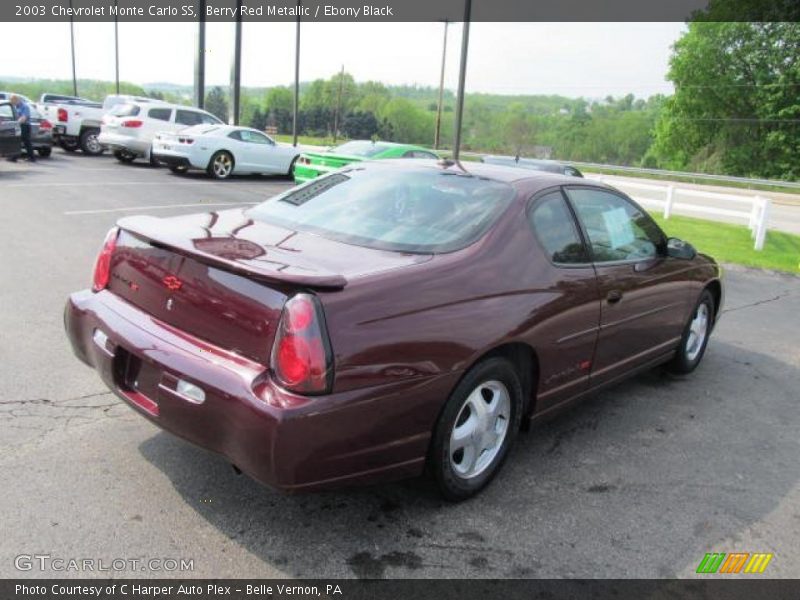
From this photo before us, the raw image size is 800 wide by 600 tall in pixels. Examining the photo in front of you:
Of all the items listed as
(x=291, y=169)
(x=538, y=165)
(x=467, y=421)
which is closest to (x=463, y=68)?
(x=291, y=169)

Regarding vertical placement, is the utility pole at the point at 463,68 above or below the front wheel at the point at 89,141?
above

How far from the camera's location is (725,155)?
6128cm

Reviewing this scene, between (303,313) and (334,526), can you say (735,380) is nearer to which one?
(334,526)

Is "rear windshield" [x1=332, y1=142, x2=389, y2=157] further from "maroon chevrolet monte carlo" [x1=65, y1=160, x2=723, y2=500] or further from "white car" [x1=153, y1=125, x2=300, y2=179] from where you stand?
"maroon chevrolet monte carlo" [x1=65, y1=160, x2=723, y2=500]

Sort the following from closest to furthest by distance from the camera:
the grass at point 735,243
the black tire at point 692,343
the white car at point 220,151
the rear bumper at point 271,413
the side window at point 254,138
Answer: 1. the rear bumper at point 271,413
2. the black tire at point 692,343
3. the grass at point 735,243
4. the white car at point 220,151
5. the side window at point 254,138

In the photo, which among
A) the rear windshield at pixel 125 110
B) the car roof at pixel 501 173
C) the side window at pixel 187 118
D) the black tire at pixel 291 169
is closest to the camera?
the car roof at pixel 501 173

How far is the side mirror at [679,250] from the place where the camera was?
15.5ft

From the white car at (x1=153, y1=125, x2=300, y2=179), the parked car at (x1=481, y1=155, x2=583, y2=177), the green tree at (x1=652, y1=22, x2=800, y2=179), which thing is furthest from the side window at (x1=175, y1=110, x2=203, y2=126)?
the green tree at (x1=652, y1=22, x2=800, y2=179)

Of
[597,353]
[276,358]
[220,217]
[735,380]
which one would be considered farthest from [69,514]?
[735,380]

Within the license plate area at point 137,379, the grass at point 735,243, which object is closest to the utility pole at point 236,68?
the grass at point 735,243

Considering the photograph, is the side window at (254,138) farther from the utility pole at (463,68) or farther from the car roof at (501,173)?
the car roof at (501,173)

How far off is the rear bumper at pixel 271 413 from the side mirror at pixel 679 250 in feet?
8.22

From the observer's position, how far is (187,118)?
19562 millimetres

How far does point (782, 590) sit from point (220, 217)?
3165 mm
